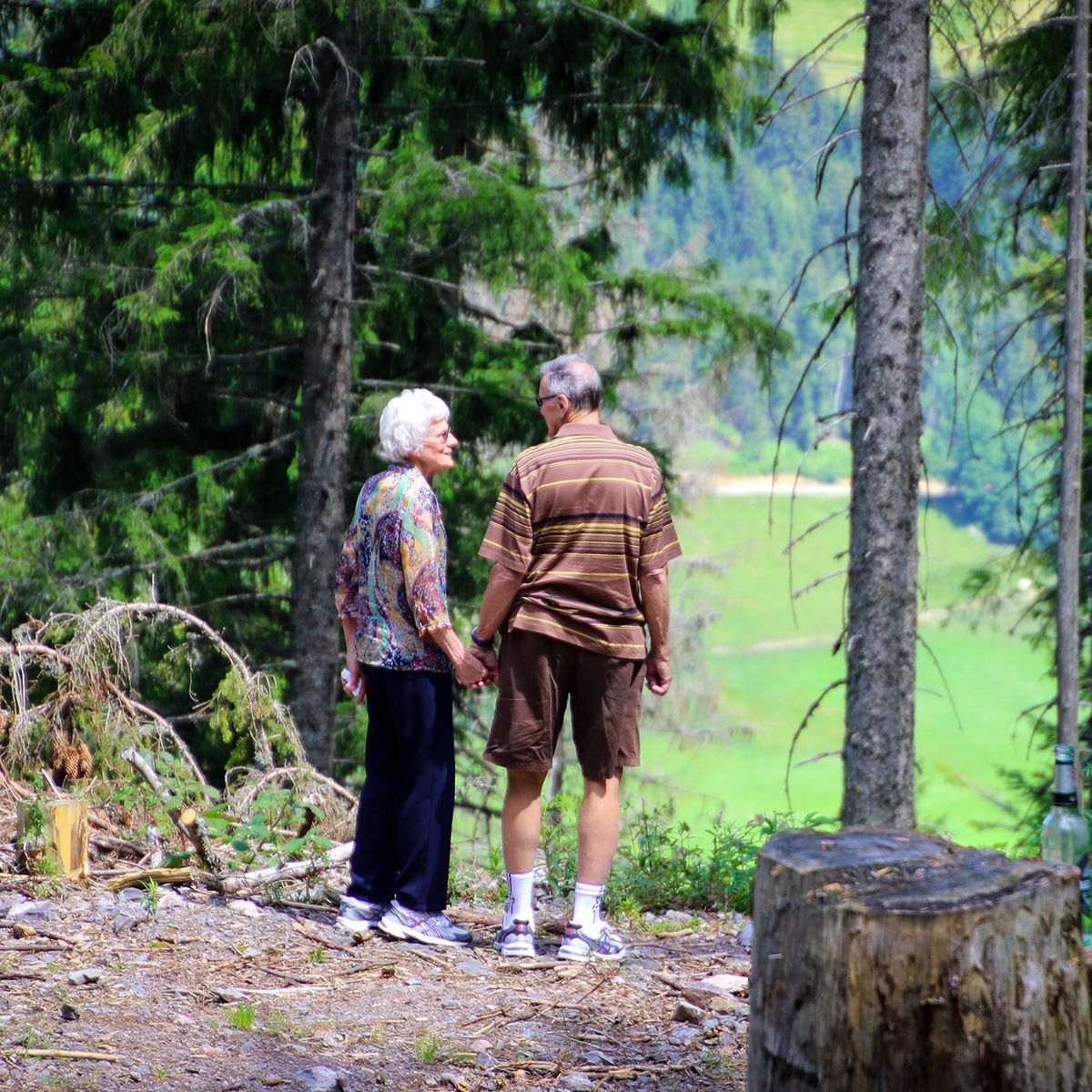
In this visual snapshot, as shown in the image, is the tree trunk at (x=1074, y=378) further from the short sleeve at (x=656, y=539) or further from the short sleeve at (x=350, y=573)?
the short sleeve at (x=350, y=573)

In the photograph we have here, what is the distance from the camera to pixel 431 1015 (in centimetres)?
408

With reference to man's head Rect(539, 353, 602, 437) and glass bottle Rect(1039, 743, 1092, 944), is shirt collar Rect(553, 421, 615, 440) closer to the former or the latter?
man's head Rect(539, 353, 602, 437)

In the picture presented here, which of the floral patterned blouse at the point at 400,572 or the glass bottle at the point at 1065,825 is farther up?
the floral patterned blouse at the point at 400,572

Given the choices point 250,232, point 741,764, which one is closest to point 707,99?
point 250,232

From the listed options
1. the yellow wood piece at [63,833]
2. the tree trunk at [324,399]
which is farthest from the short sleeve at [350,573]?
the tree trunk at [324,399]

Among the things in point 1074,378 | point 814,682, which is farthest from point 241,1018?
point 814,682

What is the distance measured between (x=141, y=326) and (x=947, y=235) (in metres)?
5.11

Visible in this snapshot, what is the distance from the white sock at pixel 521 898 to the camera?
4656 mm

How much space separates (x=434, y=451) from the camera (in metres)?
4.75

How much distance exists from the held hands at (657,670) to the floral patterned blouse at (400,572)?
696 millimetres

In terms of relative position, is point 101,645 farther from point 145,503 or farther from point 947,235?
point 947,235

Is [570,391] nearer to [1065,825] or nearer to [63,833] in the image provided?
[1065,825]

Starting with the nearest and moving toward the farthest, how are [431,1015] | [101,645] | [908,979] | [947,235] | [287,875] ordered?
[908,979] → [431,1015] → [287,875] → [101,645] → [947,235]

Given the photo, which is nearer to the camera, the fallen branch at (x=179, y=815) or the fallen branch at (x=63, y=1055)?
the fallen branch at (x=63, y=1055)
